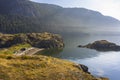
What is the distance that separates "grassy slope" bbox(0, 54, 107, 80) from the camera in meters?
67.6

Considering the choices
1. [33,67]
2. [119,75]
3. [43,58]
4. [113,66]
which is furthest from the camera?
[113,66]

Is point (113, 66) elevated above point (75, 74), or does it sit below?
below

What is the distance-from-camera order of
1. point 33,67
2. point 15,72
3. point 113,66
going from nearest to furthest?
1. point 15,72
2. point 33,67
3. point 113,66

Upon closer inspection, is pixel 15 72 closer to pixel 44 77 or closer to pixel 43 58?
pixel 44 77

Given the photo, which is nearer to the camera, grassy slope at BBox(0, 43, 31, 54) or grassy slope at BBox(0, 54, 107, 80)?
grassy slope at BBox(0, 54, 107, 80)

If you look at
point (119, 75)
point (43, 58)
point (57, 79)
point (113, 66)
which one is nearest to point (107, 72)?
point (119, 75)

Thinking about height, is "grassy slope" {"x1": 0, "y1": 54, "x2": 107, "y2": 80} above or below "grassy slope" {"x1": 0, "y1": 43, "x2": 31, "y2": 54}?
above

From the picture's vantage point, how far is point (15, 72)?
225 ft

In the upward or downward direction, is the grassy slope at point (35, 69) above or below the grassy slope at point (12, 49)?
above

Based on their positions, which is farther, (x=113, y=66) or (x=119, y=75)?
(x=113, y=66)

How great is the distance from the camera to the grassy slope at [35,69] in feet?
222

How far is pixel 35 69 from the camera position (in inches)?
2842

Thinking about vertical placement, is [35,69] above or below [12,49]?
above

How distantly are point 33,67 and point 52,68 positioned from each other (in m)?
5.67
